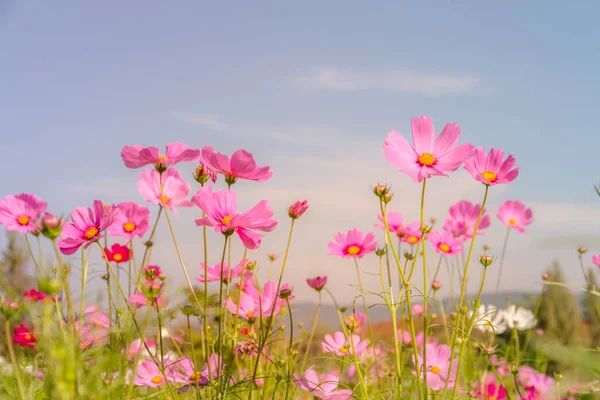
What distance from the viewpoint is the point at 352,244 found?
1807 millimetres

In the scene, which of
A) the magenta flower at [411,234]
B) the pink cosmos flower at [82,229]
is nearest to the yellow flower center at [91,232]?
the pink cosmos flower at [82,229]

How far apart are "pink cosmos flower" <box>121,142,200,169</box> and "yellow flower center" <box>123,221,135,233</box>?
1.03ft

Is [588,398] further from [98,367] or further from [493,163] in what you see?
[98,367]

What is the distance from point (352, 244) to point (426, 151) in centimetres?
67

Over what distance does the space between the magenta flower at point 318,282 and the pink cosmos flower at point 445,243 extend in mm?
759

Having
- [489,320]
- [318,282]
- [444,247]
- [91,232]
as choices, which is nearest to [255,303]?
[318,282]

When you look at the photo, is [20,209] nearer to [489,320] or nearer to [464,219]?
[489,320]

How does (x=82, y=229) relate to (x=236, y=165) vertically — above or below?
below

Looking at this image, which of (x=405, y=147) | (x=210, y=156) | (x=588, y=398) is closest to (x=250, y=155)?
(x=210, y=156)

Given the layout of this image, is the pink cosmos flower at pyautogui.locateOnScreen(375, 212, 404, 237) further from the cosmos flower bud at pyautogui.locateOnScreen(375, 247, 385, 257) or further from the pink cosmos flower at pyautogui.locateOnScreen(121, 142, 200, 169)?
the pink cosmos flower at pyautogui.locateOnScreen(121, 142, 200, 169)

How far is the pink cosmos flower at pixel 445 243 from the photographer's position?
7.02 feet

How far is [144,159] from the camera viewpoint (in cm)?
118

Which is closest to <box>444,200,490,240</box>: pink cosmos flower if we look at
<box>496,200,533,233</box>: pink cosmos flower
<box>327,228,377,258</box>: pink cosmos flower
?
<box>496,200,533,233</box>: pink cosmos flower

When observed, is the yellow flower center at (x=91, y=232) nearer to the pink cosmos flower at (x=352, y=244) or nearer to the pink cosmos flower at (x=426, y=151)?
the pink cosmos flower at (x=426, y=151)
